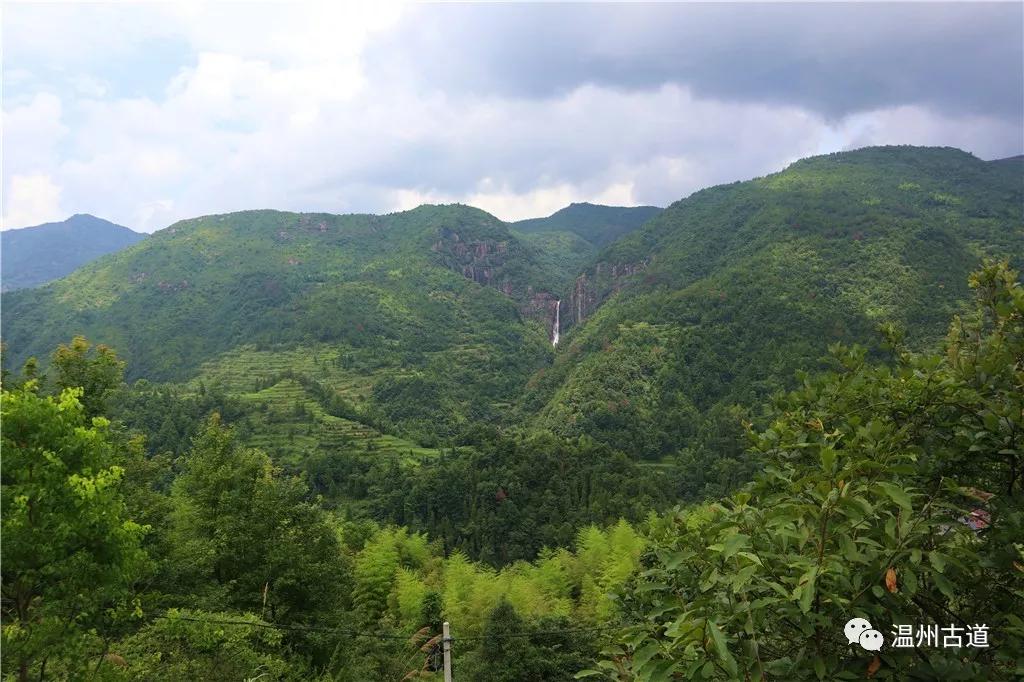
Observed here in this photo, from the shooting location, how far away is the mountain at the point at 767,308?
300ft

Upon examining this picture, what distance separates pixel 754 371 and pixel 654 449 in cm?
2223

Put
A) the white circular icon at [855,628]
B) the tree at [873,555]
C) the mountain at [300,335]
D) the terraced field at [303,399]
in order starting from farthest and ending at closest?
1. the mountain at [300,335]
2. the terraced field at [303,399]
3. the white circular icon at [855,628]
4. the tree at [873,555]

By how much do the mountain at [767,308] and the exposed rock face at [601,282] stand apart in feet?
82.8

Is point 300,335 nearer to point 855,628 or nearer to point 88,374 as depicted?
point 88,374

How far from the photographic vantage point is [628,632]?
10.7 feet

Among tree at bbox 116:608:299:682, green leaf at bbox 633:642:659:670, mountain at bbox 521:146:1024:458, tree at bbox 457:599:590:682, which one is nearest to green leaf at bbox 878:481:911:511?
green leaf at bbox 633:642:659:670

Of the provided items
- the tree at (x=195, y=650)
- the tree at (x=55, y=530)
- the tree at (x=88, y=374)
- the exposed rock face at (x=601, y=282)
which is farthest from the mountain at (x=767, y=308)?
the tree at (x=55, y=530)

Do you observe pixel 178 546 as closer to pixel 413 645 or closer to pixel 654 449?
pixel 413 645

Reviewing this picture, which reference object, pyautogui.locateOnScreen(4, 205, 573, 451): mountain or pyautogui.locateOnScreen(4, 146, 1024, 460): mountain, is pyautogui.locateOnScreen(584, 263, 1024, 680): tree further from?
pyautogui.locateOnScreen(4, 205, 573, 451): mountain

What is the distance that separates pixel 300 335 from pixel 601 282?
94.2 m

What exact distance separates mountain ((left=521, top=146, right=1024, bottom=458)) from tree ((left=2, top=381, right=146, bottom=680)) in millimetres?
69349

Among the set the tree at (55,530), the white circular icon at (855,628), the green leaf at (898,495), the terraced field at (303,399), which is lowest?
the terraced field at (303,399)

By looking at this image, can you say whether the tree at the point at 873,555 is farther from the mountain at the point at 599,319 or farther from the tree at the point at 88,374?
the mountain at the point at 599,319

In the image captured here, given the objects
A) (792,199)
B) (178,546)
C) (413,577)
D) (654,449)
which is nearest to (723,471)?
(654,449)
